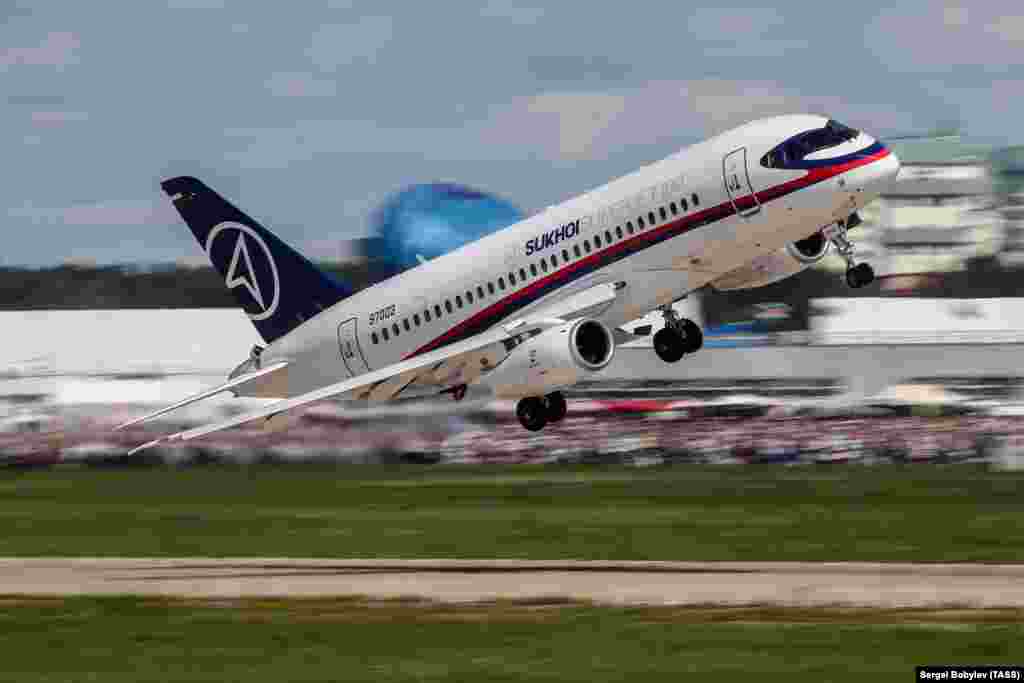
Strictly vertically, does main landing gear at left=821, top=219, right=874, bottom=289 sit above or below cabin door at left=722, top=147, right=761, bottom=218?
below

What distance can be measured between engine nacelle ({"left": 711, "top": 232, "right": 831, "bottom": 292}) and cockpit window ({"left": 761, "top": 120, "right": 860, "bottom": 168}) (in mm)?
3522

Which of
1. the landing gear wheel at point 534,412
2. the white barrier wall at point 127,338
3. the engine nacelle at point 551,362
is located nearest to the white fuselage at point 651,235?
the engine nacelle at point 551,362

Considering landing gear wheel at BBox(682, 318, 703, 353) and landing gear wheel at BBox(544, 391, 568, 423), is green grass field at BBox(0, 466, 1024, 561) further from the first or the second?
landing gear wheel at BBox(682, 318, 703, 353)

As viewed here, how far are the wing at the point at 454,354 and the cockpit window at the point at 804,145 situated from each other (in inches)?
218

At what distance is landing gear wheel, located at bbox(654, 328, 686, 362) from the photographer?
52531 mm

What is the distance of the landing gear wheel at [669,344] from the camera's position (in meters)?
52.5

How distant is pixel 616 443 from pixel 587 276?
37012mm

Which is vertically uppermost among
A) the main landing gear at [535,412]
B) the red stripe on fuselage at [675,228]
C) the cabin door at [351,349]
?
the red stripe on fuselage at [675,228]

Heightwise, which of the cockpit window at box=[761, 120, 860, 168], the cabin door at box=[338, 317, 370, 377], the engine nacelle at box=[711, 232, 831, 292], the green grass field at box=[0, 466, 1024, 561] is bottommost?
the green grass field at box=[0, 466, 1024, 561]

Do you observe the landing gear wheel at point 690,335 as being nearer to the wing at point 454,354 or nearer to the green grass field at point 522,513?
the wing at point 454,354

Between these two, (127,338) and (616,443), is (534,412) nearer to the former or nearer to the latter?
(616,443)

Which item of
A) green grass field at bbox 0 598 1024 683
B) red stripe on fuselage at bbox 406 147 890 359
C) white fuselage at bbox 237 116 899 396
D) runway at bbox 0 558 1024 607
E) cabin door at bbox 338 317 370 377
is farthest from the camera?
cabin door at bbox 338 317 370 377

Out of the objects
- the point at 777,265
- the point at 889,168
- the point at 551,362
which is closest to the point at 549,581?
the point at 551,362

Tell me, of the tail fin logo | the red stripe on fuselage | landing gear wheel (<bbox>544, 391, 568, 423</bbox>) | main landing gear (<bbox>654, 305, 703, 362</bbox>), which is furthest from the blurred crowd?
the red stripe on fuselage
